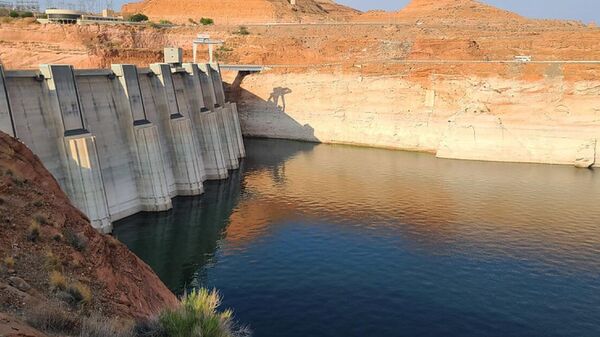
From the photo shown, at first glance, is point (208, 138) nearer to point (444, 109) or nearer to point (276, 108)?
point (276, 108)

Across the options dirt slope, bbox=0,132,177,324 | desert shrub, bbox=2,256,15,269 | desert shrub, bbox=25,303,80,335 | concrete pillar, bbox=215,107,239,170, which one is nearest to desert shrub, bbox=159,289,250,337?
dirt slope, bbox=0,132,177,324

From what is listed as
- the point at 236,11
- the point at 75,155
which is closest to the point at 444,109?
the point at 75,155

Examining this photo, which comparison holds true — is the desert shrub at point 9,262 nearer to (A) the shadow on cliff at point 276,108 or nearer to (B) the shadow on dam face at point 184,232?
(B) the shadow on dam face at point 184,232

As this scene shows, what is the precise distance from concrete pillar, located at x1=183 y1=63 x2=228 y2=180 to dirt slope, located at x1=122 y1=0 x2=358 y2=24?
67041 millimetres

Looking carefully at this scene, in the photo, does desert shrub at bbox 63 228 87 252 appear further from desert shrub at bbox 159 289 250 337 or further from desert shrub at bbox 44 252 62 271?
desert shrub at bbox 159 289 250 337

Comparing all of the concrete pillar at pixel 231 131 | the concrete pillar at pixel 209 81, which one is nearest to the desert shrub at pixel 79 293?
the concrete pillar at pixel 231 131

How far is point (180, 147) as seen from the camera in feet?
138

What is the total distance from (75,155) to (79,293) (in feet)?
64.3

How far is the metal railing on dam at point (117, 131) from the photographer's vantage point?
29422 mm

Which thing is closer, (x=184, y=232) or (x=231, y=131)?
(x=184, y=232)

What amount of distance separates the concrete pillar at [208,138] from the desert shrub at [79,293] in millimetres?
36993

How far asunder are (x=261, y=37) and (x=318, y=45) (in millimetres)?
10793

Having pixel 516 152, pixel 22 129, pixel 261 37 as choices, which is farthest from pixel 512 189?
pixel 261 37

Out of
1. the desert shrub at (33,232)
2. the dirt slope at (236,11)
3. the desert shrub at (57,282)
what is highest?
the dirt slope at (236,11)
